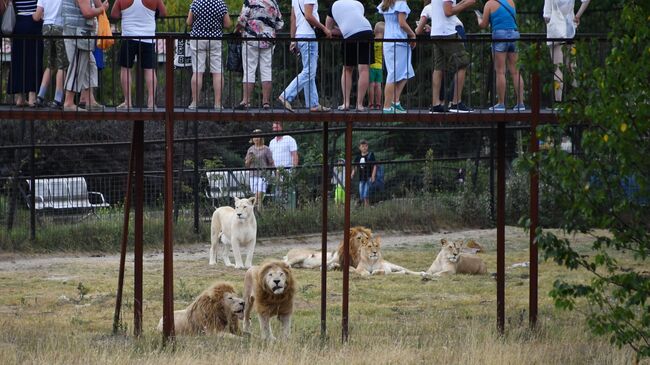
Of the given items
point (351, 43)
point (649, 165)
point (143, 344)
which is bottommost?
point (143, 344)

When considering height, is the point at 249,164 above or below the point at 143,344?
above

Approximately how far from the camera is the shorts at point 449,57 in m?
13.7

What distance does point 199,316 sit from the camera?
46.6ft

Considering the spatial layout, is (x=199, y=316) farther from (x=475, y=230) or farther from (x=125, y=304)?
(x=475, y=230)

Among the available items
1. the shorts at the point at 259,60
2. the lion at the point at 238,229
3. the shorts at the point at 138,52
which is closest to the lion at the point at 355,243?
the lion at the point at 238,229

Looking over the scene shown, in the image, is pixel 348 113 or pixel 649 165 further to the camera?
pixel 348 113

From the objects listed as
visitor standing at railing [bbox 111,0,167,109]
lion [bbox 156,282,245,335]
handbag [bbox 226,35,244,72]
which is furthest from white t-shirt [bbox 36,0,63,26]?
lion [bbox 156,282,245,335]

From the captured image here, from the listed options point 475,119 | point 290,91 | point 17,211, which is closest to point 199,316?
point 290,91

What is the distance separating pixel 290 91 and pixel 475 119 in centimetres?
191

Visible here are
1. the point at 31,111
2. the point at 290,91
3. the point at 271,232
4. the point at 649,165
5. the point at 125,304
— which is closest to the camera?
the point at 649,165

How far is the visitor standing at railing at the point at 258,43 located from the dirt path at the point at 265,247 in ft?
21.0

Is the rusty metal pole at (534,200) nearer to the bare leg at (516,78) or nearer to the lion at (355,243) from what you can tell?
the bare leg at (516,78)

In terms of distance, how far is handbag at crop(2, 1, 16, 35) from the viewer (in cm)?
1357

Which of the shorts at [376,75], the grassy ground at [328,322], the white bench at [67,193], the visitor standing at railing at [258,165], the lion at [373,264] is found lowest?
the grassy ground at [328,322]
